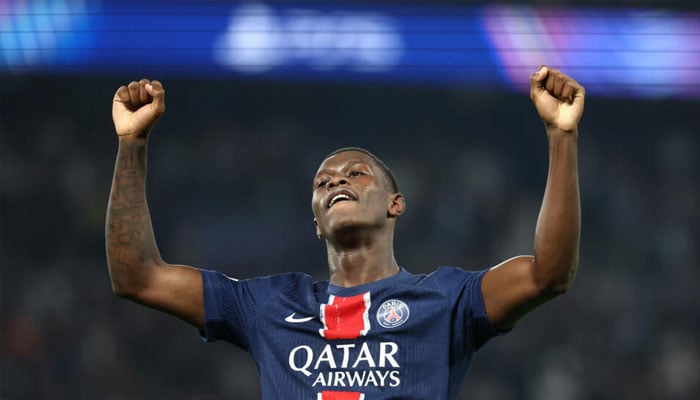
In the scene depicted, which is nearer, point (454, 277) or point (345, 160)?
point (454, 277)

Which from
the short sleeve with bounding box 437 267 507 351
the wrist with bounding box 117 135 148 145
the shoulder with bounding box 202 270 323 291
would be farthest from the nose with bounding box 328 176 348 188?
the wrist with bounding box 117 135 148 145

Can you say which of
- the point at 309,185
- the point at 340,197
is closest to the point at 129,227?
the point at 340,197

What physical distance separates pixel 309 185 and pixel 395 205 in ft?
19.6

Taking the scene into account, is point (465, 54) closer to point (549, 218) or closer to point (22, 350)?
point (22, 350)

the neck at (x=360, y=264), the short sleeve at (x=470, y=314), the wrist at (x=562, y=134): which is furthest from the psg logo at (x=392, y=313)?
the wrist at (x=562, y=134)

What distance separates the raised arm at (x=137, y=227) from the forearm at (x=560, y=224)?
1.19 meters

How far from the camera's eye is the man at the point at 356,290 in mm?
2979

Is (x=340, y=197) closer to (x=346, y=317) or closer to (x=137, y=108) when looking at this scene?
(x=346, y=317)

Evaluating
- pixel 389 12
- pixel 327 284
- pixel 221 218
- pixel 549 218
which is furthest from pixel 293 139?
pixel 549 218

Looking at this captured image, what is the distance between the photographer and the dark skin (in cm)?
294

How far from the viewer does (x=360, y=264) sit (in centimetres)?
356

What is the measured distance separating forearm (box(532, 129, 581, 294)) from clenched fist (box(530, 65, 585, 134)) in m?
0.04

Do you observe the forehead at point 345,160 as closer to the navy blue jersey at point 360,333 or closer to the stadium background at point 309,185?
the navy blue jersey at point 360,333

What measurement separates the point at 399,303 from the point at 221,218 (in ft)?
21.2
